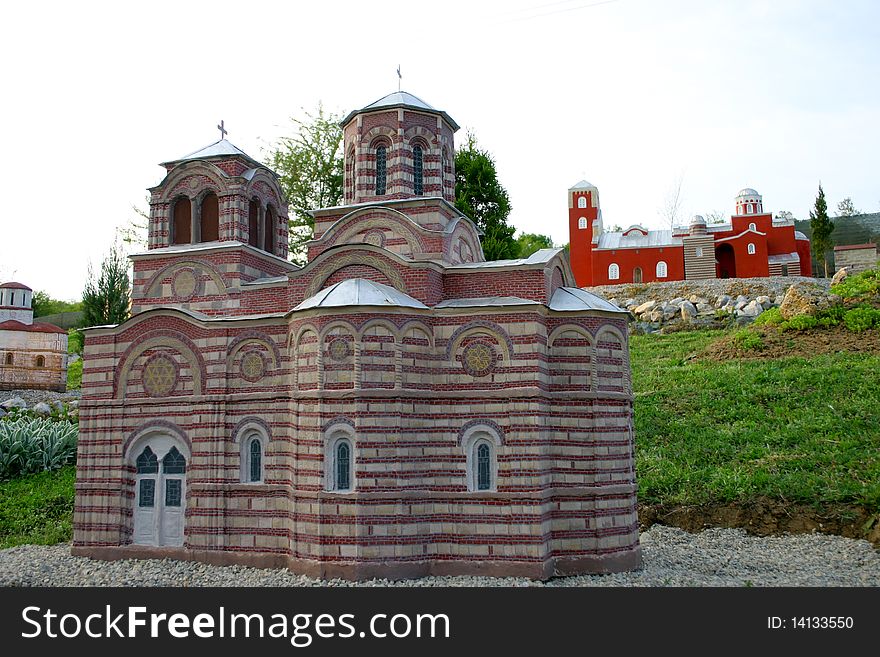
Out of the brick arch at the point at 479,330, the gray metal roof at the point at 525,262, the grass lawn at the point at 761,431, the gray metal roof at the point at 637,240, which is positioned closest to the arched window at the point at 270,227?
the gray metal roof at the point at 525,262

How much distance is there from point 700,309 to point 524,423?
1953 centimetres

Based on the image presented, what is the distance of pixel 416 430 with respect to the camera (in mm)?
10938

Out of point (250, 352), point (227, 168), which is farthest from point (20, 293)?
point (250, 352)

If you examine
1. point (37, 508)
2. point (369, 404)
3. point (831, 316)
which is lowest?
point (37, 508)

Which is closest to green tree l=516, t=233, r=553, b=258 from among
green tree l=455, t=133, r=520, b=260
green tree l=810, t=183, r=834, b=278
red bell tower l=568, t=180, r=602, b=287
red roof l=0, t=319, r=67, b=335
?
red bell tower l=568, t=180, r=602, b=287

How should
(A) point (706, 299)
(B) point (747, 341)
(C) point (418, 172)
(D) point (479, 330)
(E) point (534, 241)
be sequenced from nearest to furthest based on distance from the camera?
(D) point (479, 330) → (C) point (418, 172) → (B) point (747, 341) → (A) point (706, 299) → (E) point (534, 241)

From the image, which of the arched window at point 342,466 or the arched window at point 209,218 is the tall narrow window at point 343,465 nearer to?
the arched window at point 342,466

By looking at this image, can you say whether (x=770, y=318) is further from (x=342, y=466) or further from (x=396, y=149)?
(x=342, y=466)

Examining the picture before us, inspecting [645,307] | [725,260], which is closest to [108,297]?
[645,307]

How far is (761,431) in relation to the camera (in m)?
16.8

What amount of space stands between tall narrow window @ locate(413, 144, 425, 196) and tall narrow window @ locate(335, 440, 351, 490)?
16.9 feet

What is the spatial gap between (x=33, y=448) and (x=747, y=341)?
20.0 m

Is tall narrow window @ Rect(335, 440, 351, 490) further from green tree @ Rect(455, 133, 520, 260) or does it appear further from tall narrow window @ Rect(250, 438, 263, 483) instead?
green tree @ Rect(455, 133, 520, 260)
